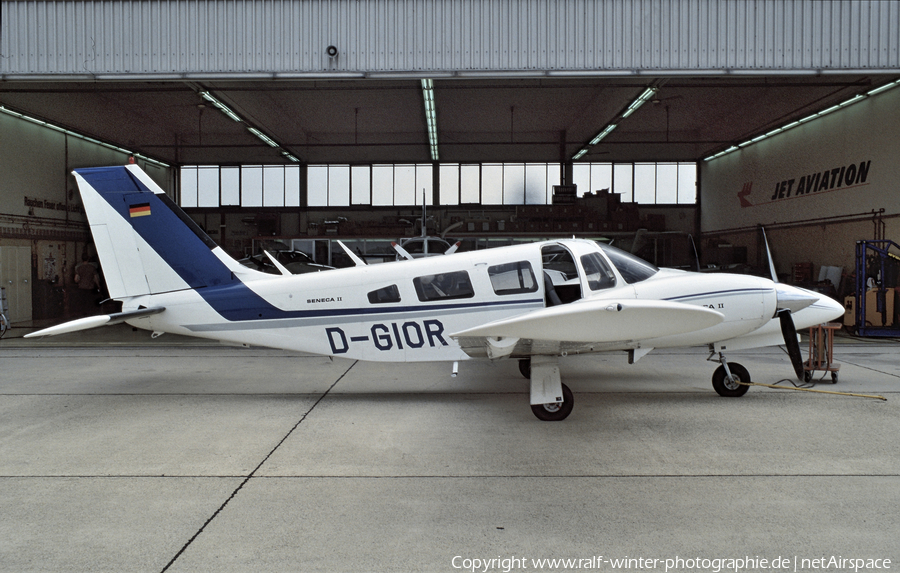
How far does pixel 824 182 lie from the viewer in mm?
19016

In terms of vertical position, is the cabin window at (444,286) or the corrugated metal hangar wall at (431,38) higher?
the corrugated metal hangar wall at (431,38)

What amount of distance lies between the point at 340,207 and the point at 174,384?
2158 centimetres

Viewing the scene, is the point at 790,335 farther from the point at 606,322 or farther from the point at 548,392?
the point at 548,392

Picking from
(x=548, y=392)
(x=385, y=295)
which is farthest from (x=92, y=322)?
(x=548, y=392)

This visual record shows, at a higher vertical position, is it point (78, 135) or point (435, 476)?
Answer: point (78, 135)

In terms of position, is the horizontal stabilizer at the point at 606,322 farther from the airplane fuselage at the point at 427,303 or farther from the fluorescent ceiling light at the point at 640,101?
the fluorescent ceiling light at the point at 640,101

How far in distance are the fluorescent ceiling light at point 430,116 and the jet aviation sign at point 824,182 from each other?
43.2 ft

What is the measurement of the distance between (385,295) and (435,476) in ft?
8.84

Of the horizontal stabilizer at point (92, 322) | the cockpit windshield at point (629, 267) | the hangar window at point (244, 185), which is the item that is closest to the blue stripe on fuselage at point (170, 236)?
the horizontal stabilizer at point (92, 322)

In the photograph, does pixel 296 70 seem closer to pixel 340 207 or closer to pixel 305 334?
pixel 305 334

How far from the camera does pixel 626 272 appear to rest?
6711 mm

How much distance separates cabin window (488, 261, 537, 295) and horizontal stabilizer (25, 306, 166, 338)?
4198 millimetres

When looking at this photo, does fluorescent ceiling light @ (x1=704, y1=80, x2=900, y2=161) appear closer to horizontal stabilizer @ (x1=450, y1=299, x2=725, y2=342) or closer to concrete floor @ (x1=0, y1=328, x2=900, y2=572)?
concrete floor @ (x1=0, y1=328, x2=900, y2=572)

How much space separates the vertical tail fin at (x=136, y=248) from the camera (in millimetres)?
7184
